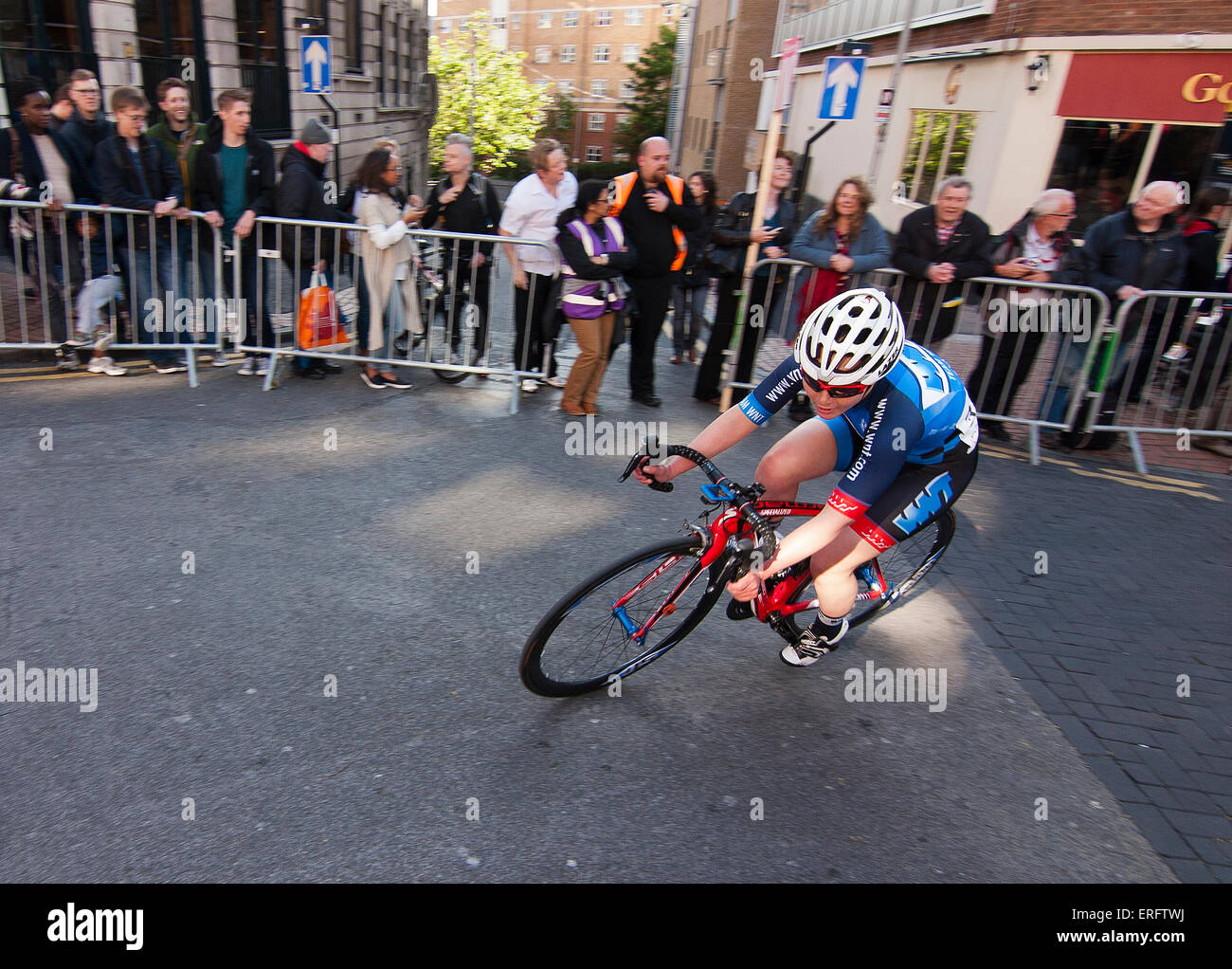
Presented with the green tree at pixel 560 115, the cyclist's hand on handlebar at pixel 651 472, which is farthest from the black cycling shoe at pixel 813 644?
the green tree at pixel 560 115

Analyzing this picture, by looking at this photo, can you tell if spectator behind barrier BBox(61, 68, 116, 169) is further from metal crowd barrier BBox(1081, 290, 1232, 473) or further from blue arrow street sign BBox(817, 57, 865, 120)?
metal crowd barrier BBox(1081, 290, 1232, 473)

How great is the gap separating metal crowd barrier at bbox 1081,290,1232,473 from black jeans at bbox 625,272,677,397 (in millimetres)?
3572

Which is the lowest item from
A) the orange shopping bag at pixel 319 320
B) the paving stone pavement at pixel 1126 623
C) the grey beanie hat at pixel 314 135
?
the paving stone pavement at pixel 1126 623

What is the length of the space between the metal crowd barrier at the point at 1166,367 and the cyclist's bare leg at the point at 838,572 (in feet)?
15.3

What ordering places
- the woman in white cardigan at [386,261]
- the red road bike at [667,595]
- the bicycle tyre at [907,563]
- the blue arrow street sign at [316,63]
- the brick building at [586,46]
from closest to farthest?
the red road bike at [667,595]
the bicycle tyre at [907,563]
the woman in white cardigan at [386,261]
the blue arrow street sign at [316,63]
the brick building at [586,46]

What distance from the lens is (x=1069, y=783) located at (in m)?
3.52

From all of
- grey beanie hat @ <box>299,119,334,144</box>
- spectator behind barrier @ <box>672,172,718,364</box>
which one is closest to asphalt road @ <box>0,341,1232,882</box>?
grey beanie hat @ <box>299,119,334,144</box>

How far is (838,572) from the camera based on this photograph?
364cm

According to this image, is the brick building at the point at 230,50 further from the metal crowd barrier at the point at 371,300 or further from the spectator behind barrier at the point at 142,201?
the metal crowd barrier at the point at 371,300

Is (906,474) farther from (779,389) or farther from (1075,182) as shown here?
(1075,182)

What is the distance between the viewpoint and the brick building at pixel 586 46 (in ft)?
294

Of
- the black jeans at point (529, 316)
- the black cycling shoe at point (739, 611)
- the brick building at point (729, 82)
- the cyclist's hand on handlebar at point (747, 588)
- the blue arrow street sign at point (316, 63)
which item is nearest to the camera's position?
the cyclist's hand on handlebar at point (747, 588)

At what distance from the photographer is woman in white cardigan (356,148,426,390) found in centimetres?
707

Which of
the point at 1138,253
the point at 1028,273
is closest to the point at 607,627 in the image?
the point at 1028,273
